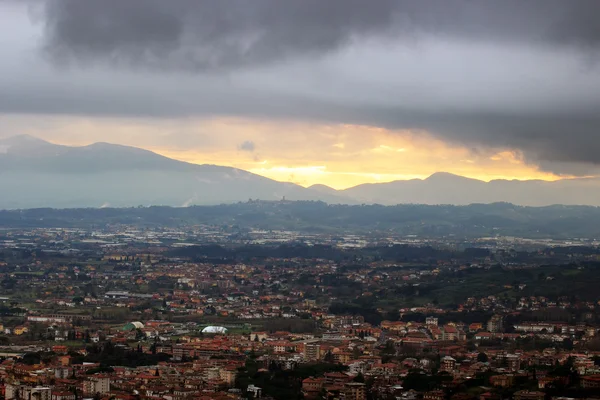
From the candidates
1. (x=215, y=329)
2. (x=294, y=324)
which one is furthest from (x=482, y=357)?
(x=294, y=324)

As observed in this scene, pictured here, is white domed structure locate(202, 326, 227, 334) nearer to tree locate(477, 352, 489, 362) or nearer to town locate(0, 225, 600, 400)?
town locate(0, 225, 600, 400)

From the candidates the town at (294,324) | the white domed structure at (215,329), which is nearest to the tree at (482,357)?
the town at (294,324)

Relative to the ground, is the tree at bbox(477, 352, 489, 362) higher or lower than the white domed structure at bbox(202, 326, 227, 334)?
higher

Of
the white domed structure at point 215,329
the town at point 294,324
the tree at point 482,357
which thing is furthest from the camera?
the white domed structure at point 215,329

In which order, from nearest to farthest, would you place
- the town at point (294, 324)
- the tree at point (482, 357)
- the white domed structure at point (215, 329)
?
the town at point (294, 324)
the tree at point (482, 357)
the white domed structure at point (215, 329)

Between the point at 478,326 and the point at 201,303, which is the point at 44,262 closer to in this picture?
the point at 201,303

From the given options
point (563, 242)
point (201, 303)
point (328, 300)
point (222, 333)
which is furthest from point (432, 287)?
point (563, 242)

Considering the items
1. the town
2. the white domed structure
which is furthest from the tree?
the white domed structure

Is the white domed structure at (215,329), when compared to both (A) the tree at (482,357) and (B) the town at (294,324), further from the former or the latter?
(A) the tree at (482,357)

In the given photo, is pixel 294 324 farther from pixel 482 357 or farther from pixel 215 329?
pixel 482 357

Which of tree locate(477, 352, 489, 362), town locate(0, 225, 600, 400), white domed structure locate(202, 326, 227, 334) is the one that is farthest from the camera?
white domed structure locate(202, 326, 227, 334)

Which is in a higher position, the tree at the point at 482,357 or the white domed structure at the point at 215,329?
the tree at the point at 482,357
